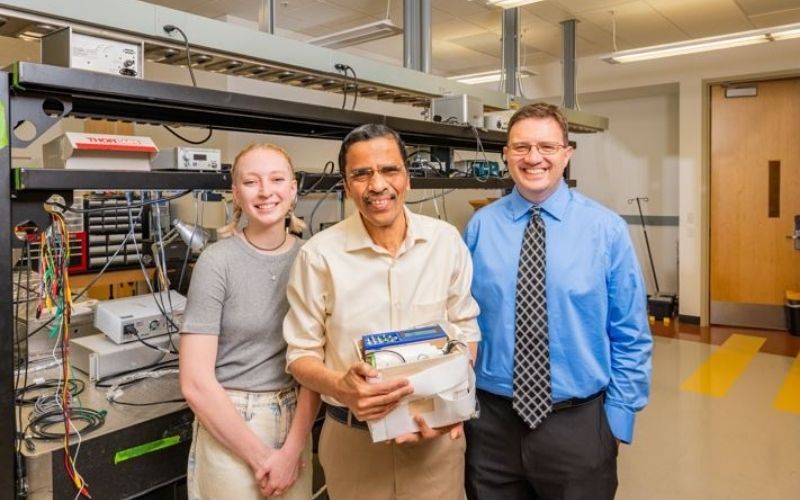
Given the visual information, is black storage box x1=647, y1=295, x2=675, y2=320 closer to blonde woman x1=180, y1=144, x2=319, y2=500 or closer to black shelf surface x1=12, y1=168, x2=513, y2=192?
black shelf surface x1=12, y1=168, x2=513, y2=192

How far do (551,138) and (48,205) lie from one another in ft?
3.98

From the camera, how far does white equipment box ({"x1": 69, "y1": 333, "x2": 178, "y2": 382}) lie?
6.10 ft

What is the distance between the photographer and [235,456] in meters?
1.33

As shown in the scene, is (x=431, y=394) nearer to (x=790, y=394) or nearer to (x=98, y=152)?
(x=98, y=152)

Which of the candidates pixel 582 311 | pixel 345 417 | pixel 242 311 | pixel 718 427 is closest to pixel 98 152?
pixel 242 311

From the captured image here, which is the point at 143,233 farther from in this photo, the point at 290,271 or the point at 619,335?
the point at 619,335

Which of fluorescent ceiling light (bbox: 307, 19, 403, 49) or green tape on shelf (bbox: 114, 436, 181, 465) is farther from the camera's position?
fluorescent ceiling light (bbox: 307, 19, 403, 49)

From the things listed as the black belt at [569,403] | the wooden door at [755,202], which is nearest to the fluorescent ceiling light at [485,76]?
the wooden door at [755,202]

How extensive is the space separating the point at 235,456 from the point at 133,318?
0.81m

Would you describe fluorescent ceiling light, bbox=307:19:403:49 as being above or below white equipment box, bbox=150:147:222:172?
above

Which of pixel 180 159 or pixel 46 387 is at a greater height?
pixel 180 159

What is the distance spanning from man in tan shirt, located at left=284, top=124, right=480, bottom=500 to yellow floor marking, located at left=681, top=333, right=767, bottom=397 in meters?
3.29

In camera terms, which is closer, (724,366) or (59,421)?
(59,421)

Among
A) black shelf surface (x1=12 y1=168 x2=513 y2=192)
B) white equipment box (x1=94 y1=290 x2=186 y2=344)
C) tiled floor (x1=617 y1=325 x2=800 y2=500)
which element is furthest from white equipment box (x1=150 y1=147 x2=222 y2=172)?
tiled floor (x1=617 y1=325 x2=800 y2=500)
